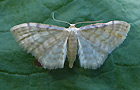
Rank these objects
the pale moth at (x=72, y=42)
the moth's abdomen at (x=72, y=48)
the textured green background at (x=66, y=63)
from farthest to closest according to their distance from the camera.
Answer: the textured green background at (x=66, y=63) → the moth's abdomen at (x=72, y=48) → the pale moth at (x=72, y=42)

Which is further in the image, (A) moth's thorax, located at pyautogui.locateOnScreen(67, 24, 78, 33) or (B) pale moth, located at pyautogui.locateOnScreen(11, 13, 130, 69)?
(A) moth's thorax, located at pyautogui.locateOnScreen(67, 24, 78, 33)

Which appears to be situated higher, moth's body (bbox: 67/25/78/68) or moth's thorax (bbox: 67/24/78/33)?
moth's thorax (bbox: 67/24/78/33)

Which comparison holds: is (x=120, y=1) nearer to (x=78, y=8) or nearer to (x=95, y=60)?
(x=78, y=8)

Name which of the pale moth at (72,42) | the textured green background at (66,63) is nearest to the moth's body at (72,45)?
the pale moth at (72,42)

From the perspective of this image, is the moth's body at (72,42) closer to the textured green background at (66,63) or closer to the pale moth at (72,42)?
the pale moth at (72,42)

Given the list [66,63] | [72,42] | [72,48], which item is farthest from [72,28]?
[66,63]

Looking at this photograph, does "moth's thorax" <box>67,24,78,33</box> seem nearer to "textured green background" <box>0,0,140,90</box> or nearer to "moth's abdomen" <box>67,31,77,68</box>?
"moth's abdomen" <box>67,31,77,68</box>

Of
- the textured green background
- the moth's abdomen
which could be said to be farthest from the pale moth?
the textured green background

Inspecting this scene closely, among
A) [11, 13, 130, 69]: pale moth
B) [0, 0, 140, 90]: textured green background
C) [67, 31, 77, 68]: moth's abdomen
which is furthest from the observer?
[0, 0, 140, 90]: textured green background
